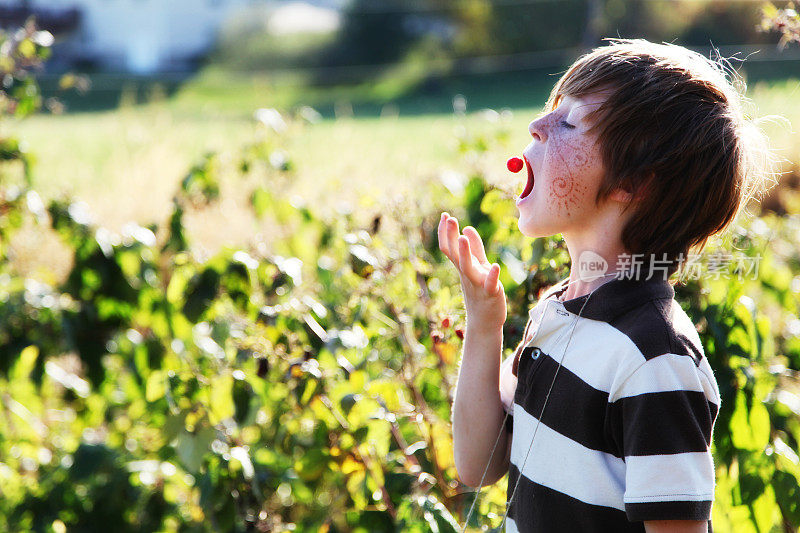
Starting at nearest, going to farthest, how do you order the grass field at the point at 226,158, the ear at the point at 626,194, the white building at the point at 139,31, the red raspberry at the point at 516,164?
the ear at the point at 626,194, the red raspberry at the point at 516,164, the grass field at the point at 226,158, the white building at the point at 139,31

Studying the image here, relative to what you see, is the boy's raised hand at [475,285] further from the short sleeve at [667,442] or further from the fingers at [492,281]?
the short sleeve at [667,442]

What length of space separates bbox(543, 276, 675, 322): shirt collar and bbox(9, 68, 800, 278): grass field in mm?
363

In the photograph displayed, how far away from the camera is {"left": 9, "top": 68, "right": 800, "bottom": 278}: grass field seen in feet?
7.75

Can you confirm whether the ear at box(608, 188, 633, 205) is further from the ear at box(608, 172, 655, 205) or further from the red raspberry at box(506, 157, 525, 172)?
the red raspberry at box(506, 157, 525, 172)

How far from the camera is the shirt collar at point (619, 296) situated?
982 mm

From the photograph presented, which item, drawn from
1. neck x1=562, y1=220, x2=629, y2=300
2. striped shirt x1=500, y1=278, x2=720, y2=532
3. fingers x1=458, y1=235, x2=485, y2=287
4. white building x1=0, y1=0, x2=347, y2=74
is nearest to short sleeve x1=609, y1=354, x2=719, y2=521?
striped shirt x1=500, y1=278, x2=720, y2=532

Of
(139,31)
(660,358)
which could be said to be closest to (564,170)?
(660,358)

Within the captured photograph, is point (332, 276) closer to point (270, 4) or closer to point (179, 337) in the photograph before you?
point (179, 337)

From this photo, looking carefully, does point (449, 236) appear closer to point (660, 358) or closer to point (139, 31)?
point (660, 358)

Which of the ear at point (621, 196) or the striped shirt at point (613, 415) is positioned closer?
the striped shirt at point (613, 415)

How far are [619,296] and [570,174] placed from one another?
0.52ft

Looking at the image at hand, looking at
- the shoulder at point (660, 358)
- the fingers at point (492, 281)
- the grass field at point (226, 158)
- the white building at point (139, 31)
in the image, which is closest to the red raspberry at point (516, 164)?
the fingers at point (492, 281)

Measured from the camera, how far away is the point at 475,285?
43.9 inches

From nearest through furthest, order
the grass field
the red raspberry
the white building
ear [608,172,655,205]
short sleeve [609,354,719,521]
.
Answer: short sleeve [609,354,719,521]
ear [608,172,655,205]
the red raspberry
the grass field
the white building
